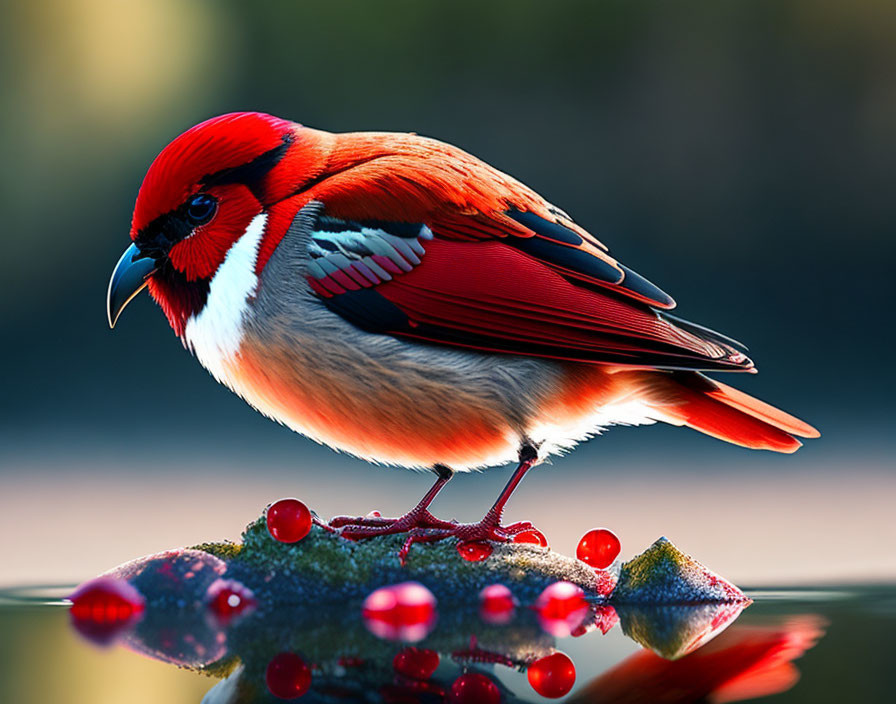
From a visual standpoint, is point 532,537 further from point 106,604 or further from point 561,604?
point 106,604

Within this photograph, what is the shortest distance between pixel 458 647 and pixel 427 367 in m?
0.66

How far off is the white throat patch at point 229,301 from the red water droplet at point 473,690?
1.03 metres

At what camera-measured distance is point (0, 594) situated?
3.18 meters

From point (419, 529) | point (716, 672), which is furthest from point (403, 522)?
point (716, 672)

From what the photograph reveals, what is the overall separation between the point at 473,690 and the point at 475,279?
3.31ft

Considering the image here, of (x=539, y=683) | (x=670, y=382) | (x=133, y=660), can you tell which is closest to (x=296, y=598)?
(x=133, y=660)

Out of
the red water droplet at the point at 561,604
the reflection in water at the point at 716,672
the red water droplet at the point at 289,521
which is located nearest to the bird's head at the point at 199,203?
the red water droplet at the point at 289,521

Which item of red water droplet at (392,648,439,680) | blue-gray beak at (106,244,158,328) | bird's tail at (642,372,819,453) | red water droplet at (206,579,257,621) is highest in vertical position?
blue-gray beak at (106,244,158,328)

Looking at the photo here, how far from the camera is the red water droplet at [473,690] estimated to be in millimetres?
1998

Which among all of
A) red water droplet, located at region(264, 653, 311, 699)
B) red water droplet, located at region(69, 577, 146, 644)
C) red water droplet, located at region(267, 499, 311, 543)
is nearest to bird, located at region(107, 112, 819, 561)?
red water droplet, located at region(267, 499, 311, 543)

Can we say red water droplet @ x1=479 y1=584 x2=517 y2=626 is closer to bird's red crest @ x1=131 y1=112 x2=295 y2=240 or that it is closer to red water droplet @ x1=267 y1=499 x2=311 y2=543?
red water droplet @ x1=267 y1=499 x2=311 y2=543

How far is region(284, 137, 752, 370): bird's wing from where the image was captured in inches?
107

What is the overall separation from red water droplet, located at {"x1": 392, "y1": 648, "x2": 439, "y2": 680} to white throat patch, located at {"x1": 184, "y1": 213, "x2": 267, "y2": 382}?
34.1 inches

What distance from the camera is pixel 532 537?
3121 millimetres
